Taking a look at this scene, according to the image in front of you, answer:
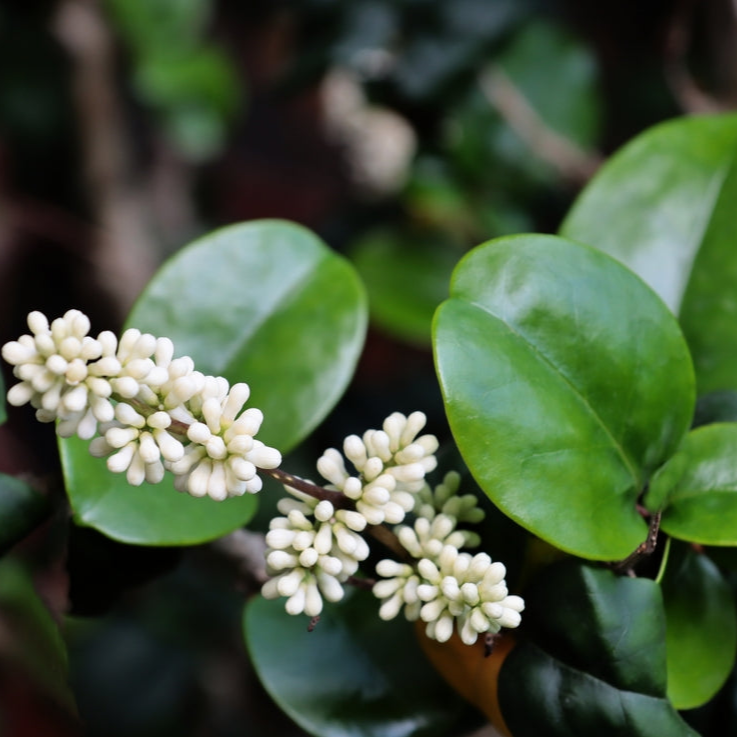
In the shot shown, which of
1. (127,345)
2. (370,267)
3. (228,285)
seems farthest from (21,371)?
(370,267)

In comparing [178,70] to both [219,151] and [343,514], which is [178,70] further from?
[343,514]

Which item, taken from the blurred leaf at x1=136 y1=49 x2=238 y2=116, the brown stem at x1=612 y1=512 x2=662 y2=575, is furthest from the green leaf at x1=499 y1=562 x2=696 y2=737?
the blurred leaf at x1=136 y1=49 x2=238 y2=116

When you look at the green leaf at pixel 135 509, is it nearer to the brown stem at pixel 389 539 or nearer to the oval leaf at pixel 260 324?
the oval leaf at pixel 260 324

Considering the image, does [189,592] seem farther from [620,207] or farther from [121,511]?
[620,207]

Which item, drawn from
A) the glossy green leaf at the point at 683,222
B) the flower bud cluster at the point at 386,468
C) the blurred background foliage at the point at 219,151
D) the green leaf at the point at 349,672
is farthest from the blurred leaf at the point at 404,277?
the flower bud cluster at the point at 386,468

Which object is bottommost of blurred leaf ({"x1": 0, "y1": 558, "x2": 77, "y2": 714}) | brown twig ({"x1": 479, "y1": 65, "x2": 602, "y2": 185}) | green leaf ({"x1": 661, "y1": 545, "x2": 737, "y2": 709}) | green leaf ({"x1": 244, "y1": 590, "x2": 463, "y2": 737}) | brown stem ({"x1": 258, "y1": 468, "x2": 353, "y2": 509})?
blurred leaf ({"x1": 0, "y1": 558, "x2": 77, "y2": 714})

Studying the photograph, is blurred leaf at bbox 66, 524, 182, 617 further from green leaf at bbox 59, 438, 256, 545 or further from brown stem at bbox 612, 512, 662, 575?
brown stem at bbox 612, 512, 662, 575
